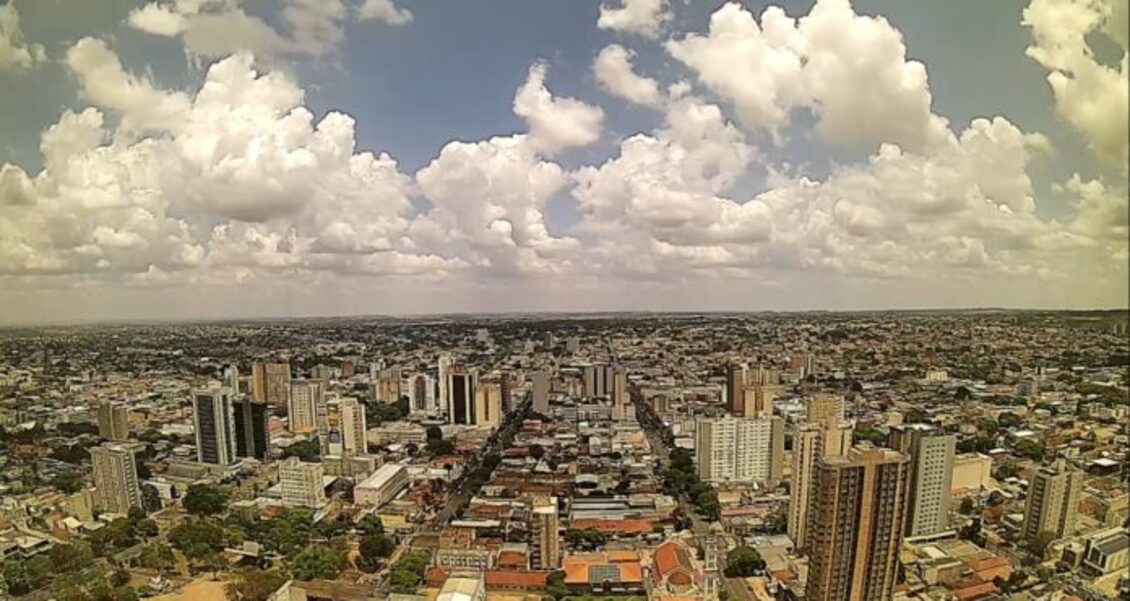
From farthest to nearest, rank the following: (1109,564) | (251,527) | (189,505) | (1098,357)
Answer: (189,505)
(251,527)
(1098,357)
(1109,564)

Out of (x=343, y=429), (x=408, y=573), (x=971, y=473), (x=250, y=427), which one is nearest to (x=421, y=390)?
(x=343, y=429)

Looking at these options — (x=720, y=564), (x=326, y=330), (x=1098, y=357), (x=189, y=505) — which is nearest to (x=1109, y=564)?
(x=1098, y=357)

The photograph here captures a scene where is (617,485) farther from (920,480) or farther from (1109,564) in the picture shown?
(1109,564)

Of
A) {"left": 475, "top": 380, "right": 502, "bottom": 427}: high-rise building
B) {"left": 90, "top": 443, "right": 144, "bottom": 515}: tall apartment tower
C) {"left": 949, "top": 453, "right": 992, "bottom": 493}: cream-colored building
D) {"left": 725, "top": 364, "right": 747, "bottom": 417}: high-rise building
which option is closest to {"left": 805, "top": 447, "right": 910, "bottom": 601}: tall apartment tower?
{"left": 949, "top": 453, "right": 992, "bottom": 493}: cream-colored building

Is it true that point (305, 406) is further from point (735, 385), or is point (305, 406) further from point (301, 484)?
point (735, 385)

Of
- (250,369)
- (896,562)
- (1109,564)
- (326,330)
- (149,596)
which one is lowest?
(149,596)
